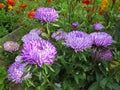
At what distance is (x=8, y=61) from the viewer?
2865 mm

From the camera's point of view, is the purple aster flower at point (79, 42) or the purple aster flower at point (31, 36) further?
the purple aster flower at point (31, 36)

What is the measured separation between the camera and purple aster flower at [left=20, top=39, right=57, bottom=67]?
1649 mm

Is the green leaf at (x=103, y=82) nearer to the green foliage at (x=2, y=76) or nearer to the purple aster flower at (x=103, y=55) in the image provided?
the purple aster flower at (x=103, y=55)

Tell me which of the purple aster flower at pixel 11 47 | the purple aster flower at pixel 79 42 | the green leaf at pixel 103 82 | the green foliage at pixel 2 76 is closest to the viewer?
the purple aster flower at pixel 79 42

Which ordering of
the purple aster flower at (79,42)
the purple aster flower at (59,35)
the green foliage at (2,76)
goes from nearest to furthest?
1. the purple aster flower at (79,42)
2. the purple aster flower at (59,35)
3. the green foliage at (2,76)

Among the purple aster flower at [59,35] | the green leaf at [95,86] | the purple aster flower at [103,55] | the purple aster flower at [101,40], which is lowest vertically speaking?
the green leaf at [95,86]

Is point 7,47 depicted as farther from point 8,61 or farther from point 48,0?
point 48,0

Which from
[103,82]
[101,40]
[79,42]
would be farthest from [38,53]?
[103,82]

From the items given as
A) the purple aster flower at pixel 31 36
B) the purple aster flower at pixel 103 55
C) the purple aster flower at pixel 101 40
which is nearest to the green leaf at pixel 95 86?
the purple aster flower at pixel 103 55

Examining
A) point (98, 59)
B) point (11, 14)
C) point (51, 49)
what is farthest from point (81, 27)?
point (11, 14)

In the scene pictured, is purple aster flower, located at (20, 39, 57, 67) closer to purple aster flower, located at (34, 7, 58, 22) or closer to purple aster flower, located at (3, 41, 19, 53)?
purple aster flower, located at (34, 7, 58, 22)

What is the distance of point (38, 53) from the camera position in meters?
1.64

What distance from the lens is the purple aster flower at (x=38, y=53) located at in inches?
64.9

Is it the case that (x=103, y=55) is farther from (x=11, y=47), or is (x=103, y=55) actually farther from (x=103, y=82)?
(x=11, y=47)
